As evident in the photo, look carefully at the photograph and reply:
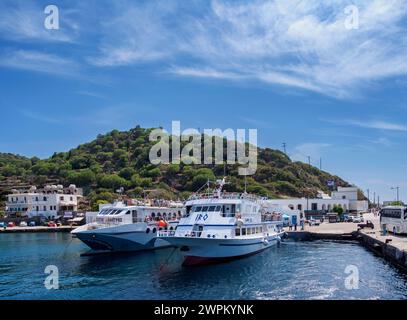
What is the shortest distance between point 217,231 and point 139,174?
100354mm

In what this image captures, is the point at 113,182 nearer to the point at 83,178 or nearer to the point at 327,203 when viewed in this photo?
the point at 83,178

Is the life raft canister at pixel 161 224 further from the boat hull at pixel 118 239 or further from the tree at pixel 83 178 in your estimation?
the tree at pixel 83 178

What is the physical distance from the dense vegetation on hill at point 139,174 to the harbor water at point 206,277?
65.1 metres

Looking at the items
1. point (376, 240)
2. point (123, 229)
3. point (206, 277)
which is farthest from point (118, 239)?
point (376, 240)

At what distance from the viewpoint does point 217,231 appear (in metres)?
35.6

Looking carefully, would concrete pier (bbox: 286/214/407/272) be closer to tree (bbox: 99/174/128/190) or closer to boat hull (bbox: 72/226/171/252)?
boat hull (bbox: 72/226/171/252)

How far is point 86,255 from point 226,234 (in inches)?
639

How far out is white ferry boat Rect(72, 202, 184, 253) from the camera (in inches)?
1715

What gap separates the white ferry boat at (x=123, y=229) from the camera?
143 feet

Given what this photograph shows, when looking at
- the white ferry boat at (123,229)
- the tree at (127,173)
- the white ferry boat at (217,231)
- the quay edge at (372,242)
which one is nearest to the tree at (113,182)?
the tree at (127,173)

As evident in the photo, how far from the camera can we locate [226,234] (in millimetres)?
35375

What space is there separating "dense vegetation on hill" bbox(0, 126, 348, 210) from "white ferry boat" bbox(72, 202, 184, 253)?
53608mm
